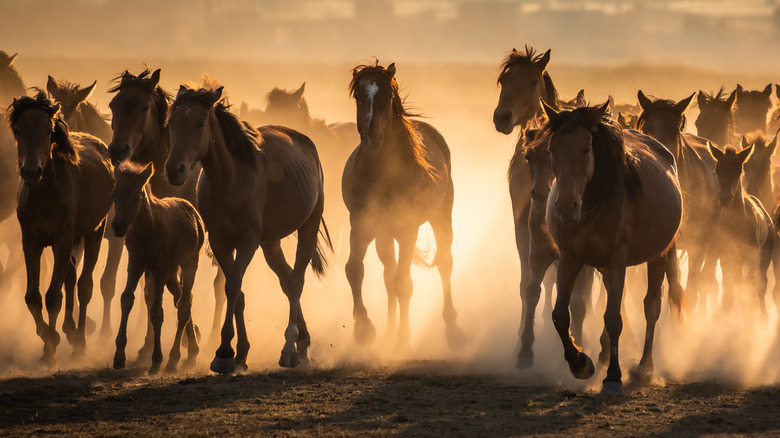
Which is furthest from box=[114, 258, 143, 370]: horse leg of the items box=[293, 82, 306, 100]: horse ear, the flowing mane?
box=[293, 82, 306, 100]: horse ear

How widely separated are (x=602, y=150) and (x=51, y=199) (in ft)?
18.3

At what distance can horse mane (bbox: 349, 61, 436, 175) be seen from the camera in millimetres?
12938

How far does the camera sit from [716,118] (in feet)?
57.9

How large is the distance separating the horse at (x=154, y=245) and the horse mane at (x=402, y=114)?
8.25ft

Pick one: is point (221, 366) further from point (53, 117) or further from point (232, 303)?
point (53, 117)

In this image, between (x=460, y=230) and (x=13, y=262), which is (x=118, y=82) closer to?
(x=13, y=262)

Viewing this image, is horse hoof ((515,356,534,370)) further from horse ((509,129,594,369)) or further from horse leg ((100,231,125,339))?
horse leg ((100,231,125,339))

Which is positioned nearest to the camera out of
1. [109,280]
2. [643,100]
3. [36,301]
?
[36,301]

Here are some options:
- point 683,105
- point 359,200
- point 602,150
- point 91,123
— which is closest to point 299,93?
point 91,123

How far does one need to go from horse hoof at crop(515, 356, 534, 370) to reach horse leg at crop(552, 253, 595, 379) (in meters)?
1.96

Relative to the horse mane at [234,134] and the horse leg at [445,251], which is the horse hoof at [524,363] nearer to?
the horse leg at [445,251]

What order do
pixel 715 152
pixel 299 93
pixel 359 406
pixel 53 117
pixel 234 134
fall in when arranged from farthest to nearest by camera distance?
pixel 299 93
pixel 715 152
pixel 53 117
pixel 234 134
pixel 359 406

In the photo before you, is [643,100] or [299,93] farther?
[299,93]

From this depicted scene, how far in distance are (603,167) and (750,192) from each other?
8.91 meters
